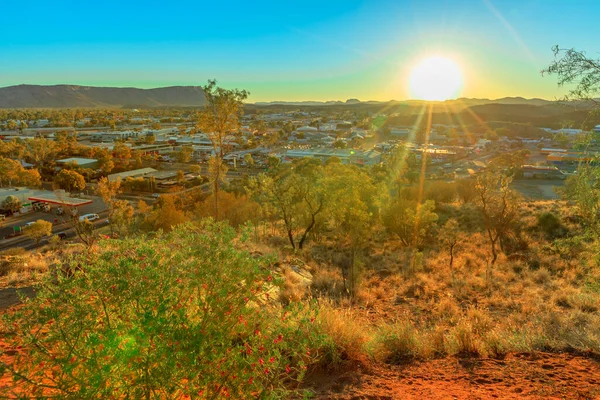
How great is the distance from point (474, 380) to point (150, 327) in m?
3.88

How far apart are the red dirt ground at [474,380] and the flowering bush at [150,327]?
1647 millimetres

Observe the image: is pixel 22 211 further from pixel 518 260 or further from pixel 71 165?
pixel 518 260

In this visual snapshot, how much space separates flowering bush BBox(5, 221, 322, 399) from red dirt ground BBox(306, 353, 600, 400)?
1647 millimetres

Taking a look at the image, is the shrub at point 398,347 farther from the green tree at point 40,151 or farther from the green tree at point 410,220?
the green tree at point 40,151

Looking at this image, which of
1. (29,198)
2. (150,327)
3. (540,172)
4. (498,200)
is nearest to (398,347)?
(150,327)

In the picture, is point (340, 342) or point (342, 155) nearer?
point (340, 342)

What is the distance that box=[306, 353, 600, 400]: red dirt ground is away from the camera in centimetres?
409

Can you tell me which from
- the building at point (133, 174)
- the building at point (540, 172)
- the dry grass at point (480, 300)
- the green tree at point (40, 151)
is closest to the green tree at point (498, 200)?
the dry grass at point (480, 300)

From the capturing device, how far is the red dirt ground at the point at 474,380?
161 inches

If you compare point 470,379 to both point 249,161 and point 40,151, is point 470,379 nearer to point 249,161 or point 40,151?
point 249,161

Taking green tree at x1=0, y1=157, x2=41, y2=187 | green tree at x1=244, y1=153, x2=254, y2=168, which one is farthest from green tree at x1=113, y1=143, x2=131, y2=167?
green tree at x1=244, y1=153, x2=254, y2=168

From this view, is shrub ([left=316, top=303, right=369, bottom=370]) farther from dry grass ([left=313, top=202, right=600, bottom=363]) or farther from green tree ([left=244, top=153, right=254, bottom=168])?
green tree ([left=244, top=153, right=254, bottom=168])

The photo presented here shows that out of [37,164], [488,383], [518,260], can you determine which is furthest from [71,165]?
[488,383]

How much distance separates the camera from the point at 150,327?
2.46 metres
